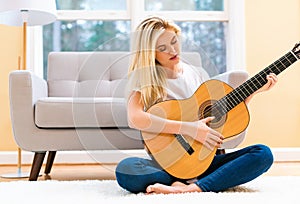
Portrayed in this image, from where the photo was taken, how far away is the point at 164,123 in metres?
1.44

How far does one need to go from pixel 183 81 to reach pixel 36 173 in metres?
0.89

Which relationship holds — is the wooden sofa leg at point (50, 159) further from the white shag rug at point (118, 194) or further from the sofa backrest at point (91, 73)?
the white shag rug at point (118, 194)

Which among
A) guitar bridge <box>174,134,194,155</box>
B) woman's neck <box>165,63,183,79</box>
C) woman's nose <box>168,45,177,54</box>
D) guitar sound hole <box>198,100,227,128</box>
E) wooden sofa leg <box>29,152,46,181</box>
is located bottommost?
wooden sofa leg <box>29,152,46,181</box>

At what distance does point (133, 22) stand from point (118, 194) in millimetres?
1968

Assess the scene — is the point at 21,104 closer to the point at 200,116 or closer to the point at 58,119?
the point at 58,119

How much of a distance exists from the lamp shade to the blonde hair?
124 cm

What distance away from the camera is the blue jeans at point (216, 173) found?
4.67 ft

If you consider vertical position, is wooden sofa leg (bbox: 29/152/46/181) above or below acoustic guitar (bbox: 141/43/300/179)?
below

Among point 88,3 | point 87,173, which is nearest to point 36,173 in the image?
point 87,173

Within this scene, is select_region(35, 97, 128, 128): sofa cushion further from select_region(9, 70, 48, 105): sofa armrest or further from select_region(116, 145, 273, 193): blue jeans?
select_region(116, 145, 273, 193): blue jeans

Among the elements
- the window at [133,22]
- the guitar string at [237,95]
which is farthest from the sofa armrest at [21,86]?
the window at [133,22]

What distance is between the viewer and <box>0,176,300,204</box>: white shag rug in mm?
1279

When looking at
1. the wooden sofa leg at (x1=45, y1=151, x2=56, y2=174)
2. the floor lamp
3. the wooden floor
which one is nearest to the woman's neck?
the wooden floor

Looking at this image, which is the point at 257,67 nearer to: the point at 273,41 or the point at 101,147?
the point at 273,41
